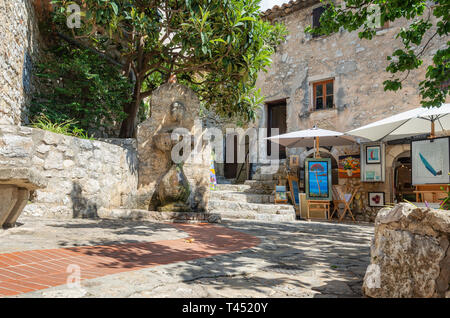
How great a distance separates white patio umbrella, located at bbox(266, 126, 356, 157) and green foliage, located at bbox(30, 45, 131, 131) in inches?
184

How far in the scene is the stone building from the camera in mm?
9492

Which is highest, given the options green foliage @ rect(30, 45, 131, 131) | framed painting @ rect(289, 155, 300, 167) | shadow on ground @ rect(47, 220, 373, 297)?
green foliage @ rect(30, 45, 131, 131)

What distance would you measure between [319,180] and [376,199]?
7.71ft

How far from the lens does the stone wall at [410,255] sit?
4.80 feet

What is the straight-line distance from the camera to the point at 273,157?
13.0 m

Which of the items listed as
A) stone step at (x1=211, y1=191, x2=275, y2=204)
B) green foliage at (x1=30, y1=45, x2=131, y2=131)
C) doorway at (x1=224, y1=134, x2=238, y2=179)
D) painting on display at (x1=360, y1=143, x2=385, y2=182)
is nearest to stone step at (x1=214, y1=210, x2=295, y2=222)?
stone step at (x1=211, y1=191, x2=275, y2=204)

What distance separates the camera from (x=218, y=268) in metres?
2.38

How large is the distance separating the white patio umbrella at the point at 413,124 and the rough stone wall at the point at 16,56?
7.28m

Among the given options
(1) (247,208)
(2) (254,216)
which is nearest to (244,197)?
(1) (247,208)

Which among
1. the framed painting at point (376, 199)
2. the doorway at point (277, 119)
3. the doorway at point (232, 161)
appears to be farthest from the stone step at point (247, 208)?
the doorway at point (232, 161)

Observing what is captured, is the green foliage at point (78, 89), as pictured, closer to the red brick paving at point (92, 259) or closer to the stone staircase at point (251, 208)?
the stone staircase at point (251, 208)

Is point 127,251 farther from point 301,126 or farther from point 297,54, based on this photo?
point 297,54

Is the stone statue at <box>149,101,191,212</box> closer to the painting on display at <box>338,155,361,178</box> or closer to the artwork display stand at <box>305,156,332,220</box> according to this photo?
the artwork display stand at <box>305,156,332,220</box>
